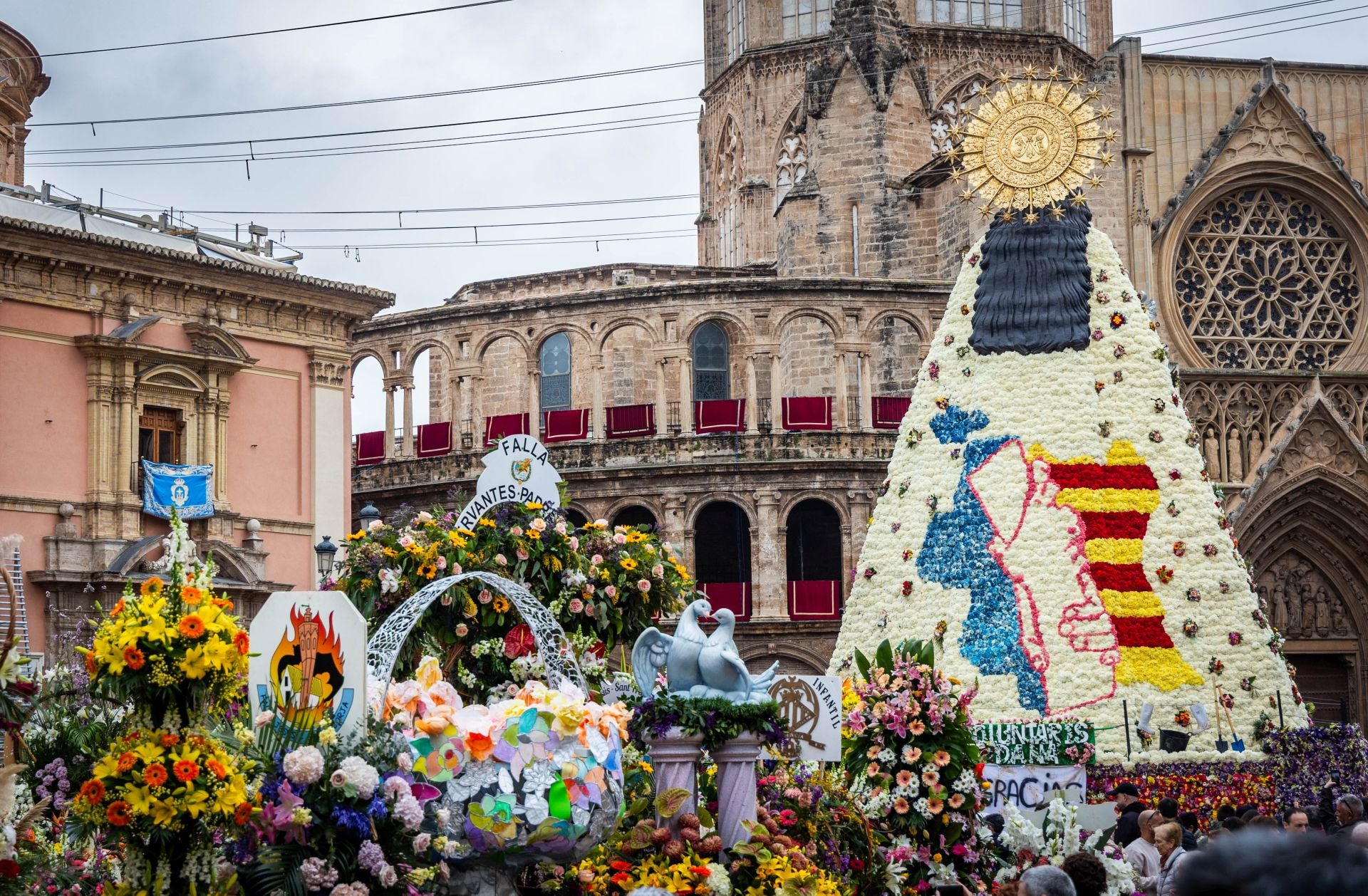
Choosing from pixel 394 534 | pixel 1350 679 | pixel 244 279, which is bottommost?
pixel 1350 679

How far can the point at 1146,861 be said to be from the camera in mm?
11844

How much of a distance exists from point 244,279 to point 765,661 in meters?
12.6

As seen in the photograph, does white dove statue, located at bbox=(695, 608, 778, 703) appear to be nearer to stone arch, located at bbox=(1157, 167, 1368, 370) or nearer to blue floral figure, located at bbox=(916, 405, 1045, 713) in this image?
blue floral figure, located at bbox=(916, 405, 1045, 713)

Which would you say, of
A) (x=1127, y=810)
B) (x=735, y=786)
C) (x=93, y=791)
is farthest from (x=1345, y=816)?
(x=93, y=791)

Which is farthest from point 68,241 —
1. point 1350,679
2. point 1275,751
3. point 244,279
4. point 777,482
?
point 1350,679

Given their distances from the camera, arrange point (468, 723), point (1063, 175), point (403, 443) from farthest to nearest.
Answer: point (403, 443), point (1063, 175), point (468, 723)

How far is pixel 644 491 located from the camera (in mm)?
35531

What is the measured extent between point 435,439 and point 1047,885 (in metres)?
31.7

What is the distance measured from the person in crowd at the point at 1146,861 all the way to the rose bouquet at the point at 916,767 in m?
1.12

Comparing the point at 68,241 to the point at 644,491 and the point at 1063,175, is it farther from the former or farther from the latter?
the point at 1063,175

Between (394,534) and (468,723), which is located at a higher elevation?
(394,534)

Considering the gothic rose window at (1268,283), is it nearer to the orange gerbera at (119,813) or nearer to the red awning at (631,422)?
the red awning at (631,422)

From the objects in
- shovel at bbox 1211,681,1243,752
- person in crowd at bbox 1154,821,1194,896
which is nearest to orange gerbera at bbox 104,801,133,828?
person in crowd at bbox 1154,821,1194,896

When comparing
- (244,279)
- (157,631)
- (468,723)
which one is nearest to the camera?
(157,631)
